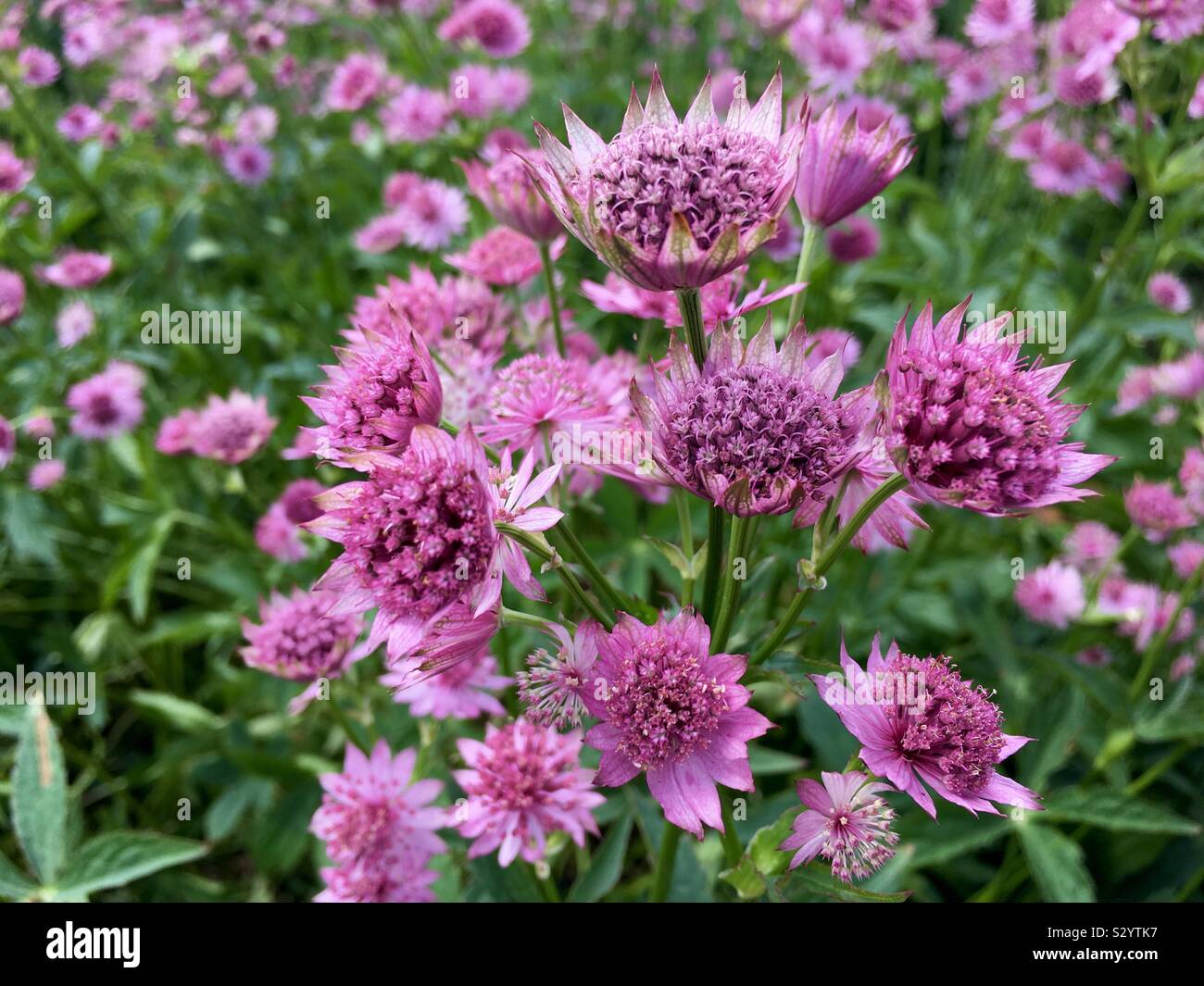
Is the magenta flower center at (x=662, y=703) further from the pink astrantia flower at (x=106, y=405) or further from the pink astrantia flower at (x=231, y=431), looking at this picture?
the pink astrantia flower at (x=106, y=405)

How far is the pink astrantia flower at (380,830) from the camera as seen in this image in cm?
126

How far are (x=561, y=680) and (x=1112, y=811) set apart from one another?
1368mm

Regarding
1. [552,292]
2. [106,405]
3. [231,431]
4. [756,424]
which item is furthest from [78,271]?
[756,424]

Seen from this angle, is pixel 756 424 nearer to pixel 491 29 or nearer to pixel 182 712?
pixel 182 712

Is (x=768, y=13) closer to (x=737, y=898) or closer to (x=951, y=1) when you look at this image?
(x=737, y=898)

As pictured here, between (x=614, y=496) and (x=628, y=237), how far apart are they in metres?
1.12

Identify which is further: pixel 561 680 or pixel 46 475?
pixel 46 475

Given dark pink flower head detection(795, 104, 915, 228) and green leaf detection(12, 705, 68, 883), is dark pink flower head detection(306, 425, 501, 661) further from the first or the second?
green leaf detection(12, 705, 68, 883)

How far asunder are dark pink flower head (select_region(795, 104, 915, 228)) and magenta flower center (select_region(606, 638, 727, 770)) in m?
0.60

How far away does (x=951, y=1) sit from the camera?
16.4 ft

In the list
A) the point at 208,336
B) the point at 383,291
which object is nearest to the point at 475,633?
the point at 383,291

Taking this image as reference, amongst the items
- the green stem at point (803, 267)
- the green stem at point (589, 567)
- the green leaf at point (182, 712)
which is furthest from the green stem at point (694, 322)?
the green leaf at point (182, 712)

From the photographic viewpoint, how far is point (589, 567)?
99 centimetres

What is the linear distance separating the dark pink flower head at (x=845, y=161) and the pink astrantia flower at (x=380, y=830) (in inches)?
41.2
